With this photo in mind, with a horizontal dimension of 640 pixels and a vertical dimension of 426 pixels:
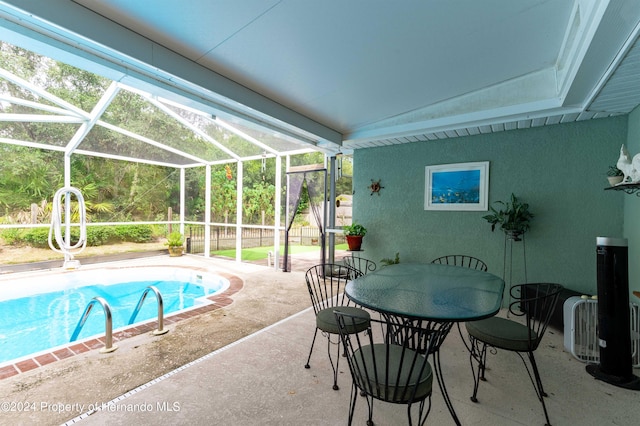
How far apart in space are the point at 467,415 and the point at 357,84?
3071 mm

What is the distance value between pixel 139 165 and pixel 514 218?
8.66m

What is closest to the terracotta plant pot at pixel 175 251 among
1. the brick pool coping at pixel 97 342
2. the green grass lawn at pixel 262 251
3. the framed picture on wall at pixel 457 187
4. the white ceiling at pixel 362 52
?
the green grass lawn at pixel 262 251

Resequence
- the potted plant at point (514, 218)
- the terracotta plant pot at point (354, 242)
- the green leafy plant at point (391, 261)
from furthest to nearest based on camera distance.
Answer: the terracotta plant pot at point (354, 242), the green leafy plant at point (391, 261), the potted plant at point (514, 218)

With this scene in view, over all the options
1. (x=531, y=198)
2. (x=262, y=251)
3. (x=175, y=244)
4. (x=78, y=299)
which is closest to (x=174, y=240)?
(x=175, y=244)

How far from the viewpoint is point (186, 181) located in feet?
27.4

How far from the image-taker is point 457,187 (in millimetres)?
4168

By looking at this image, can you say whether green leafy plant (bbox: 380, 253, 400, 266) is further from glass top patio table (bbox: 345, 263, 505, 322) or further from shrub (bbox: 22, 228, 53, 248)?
shrub (bbox: 22, 228, 53, 248)

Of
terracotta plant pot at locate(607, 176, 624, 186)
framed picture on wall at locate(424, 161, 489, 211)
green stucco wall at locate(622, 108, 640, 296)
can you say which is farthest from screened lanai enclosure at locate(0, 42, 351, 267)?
green stucco wall at locate(622, 108, 640, 296)

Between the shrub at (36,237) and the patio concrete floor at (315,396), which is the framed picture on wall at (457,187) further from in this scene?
the shrub at (36,237)

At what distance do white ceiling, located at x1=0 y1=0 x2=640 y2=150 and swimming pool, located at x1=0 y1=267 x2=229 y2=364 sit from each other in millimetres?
2925

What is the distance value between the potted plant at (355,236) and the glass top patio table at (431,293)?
1.86 m

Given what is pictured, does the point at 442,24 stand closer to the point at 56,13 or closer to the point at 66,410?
the point at 56,13

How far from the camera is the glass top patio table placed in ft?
5.19

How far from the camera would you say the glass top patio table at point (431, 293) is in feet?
5.19
